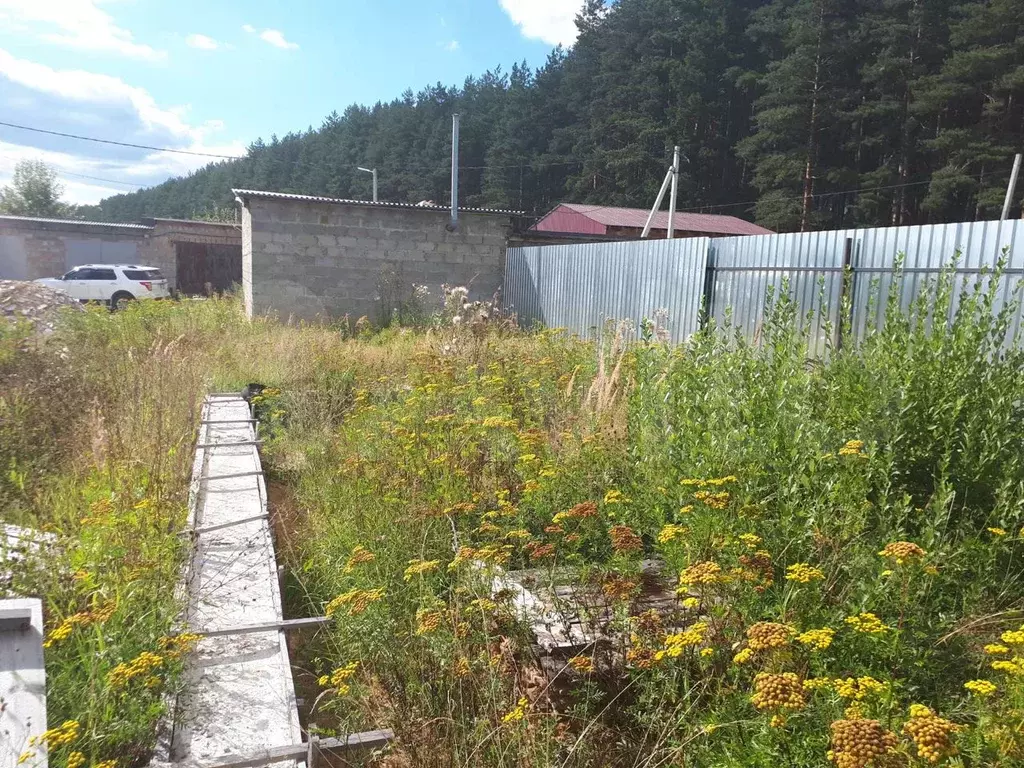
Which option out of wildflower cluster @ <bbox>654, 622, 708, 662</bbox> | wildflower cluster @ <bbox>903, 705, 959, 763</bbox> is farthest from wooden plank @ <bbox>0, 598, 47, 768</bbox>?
wildflower cluster @ <bbox>903, 705, 959, 763</bbox>

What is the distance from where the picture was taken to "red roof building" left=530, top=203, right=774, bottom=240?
25.5m

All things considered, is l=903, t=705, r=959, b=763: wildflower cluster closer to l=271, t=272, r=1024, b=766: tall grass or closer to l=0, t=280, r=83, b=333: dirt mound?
l=271, t=272, r=1024, b=766: tall grass

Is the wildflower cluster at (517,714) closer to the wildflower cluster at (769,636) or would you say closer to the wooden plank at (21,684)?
the wildflower cluster at (769,636)

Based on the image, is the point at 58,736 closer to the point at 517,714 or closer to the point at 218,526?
the point at 517,714

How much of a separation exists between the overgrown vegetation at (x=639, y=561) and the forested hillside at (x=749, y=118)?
83.5 ft

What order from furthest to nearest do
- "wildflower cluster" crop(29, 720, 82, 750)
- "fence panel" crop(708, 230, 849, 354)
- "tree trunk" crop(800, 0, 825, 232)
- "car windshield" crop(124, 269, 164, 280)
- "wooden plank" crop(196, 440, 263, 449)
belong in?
"tree trunk" crop(800, 0, 825, 232)
"car windshield" crop(124, 269, 164, 280)
"fence panel" crop(708, 230, 849, 354)
"wooden plank" crop(196, 440, 263, 449)
"wildflower cluster" crop(29, 720, 82, 750)

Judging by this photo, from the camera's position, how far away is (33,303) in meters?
9.94

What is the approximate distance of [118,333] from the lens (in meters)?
8.33

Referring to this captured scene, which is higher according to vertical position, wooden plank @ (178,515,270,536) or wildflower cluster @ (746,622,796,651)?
wildflower cluster @ (746,622,796,651)

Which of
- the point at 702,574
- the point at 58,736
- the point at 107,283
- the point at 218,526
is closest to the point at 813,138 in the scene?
the point at 107,283

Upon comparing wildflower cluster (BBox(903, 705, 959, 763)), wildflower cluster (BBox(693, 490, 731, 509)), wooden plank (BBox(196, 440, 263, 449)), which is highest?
wildflower cluster (BBox(693, 490, 731, 509))

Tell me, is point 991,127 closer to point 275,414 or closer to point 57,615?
point 275,414

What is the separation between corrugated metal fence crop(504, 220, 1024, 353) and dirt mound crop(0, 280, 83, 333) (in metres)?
7.24

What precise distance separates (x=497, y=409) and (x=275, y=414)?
7.33 ft
